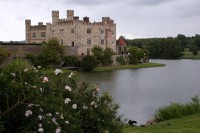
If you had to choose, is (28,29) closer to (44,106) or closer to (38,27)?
(38,27)

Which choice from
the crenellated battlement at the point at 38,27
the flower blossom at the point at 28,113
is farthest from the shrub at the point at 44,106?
the crenellated battlement at the point at 38,27

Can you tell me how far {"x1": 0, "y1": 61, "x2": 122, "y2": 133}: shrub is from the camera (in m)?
5.64

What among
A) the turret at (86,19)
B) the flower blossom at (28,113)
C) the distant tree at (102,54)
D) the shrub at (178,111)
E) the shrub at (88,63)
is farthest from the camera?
the turret at (86,19)

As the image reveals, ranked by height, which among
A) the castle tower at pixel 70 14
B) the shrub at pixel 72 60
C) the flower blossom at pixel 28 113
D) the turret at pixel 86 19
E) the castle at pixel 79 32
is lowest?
the shrub at pixel 72 60

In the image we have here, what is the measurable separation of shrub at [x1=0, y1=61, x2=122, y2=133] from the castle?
157 feet

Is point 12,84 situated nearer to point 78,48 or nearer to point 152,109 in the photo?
point 152,109

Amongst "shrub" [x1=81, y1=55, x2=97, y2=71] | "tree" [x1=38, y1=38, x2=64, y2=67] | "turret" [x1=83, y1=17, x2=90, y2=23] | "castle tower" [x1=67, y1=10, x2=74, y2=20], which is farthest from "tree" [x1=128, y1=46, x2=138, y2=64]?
"tree" [x1=38, y1=38, x2=64, y2=67]

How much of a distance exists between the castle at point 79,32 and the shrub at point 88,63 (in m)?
3.94

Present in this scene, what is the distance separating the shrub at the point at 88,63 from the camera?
50966mm

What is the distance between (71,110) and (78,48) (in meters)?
49.5

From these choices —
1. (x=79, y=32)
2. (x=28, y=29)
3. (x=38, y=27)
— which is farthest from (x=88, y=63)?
(x=28, y=29)

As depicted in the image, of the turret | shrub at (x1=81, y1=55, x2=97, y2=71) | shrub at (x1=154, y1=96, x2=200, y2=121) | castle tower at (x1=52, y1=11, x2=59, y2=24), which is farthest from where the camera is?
castle tower at (x1=52, y1=11, x2=59, y2=24)

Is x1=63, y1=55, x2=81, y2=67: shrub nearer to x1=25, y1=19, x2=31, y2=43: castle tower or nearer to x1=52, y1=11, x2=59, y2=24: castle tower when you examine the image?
x1=52, y1=11, x2=59, y2=24: castle tower

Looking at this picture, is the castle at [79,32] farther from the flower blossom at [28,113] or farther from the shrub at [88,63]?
the flower blossom at [28,113]
